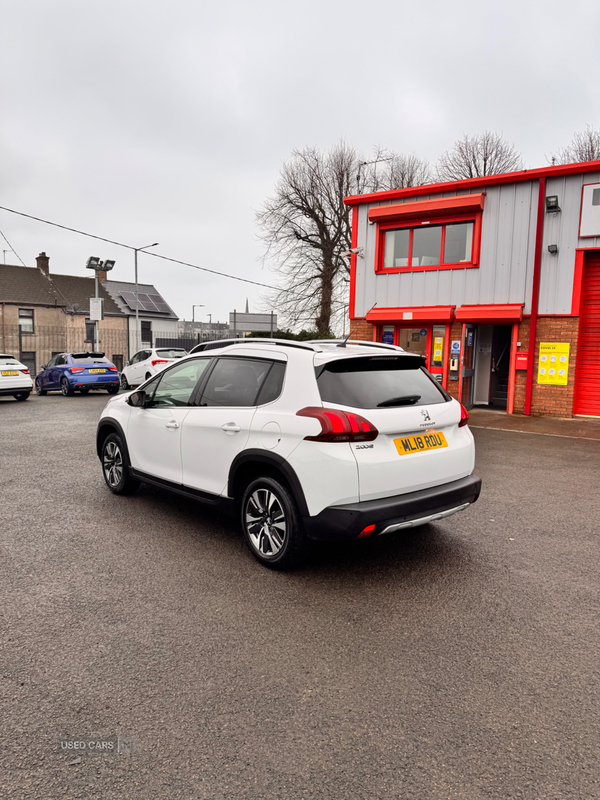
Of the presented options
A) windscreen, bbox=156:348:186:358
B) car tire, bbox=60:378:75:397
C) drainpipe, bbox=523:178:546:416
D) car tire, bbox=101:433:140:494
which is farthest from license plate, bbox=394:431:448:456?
car tire, bbox=60:378:75:397

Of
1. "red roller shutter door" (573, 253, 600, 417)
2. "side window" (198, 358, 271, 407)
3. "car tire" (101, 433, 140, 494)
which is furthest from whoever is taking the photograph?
"red roller shutter door" (573, 253, 600, 417)

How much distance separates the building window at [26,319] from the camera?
37.7 meters

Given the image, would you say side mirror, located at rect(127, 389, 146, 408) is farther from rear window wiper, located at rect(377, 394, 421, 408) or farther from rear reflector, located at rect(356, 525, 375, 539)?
rear reflector, located at rect(356, 525, 375, 539)

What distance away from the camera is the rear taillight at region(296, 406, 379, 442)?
12.0 ft

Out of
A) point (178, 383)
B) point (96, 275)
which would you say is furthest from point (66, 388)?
point (178, 383)

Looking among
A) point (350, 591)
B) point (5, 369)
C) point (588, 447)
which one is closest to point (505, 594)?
point (350, 591)

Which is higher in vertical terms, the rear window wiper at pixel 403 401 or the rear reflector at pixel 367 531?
the rear window wiper at pixel 403 401

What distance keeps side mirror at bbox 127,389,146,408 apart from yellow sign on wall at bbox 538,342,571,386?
1099cm

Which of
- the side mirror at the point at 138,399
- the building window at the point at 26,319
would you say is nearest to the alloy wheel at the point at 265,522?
the side mirror at the point at 138,399

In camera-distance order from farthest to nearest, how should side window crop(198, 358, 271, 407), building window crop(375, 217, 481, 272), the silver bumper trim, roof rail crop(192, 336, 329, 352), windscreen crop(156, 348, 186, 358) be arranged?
windscreen crop(156, 348, 186, 358) < building window crop(375, 217, 481, 272) < side window crop(198, 358, 271, 407) < roof rail crop(192, 336, 329, 352) < the silver bumper trim

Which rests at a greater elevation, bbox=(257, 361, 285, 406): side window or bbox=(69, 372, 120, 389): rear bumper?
bbox=(257, 361, 285, 406): side window

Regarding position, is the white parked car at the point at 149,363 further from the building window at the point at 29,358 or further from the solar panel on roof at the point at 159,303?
the solar panel on roof at the point at 159,303

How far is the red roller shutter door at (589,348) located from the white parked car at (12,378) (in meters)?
15.4

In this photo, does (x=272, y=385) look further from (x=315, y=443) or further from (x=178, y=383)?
(x=178, y=383)
